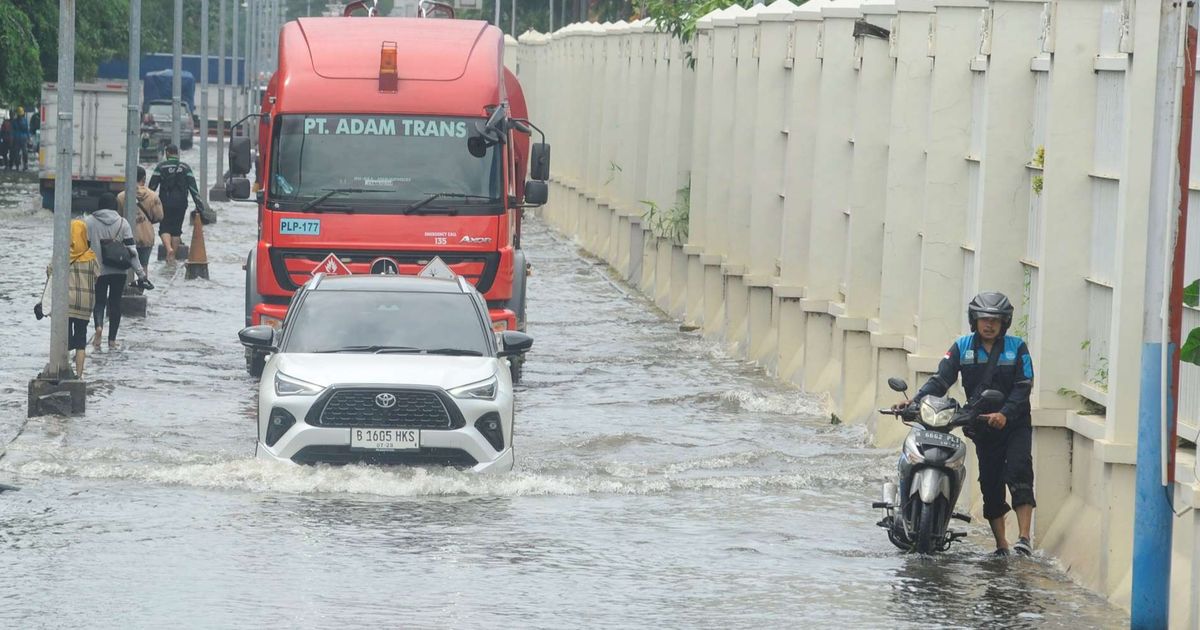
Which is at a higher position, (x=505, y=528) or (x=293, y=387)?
(x=293, y=387)

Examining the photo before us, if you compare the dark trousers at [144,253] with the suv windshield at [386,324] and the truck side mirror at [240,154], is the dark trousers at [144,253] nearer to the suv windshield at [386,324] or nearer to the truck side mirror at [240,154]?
the truck side mirror at [240,154]

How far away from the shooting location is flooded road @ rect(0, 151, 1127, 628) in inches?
405

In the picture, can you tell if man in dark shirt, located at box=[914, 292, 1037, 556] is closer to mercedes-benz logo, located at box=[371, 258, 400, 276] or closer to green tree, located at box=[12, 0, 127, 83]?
mercedes-benz logo, located at box=[371, 258, 400, 276]

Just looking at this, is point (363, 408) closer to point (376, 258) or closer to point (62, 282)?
point (62, 282)

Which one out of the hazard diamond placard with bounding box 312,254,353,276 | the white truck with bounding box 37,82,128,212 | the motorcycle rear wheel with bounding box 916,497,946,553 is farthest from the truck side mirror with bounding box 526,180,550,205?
the white truck with bounding box 37,82,128,212

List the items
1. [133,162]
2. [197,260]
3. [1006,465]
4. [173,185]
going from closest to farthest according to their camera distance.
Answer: [1006,465]
[133,162]
[197,260]
[173,185]

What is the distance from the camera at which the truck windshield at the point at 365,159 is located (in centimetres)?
1903

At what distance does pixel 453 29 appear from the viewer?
20.2 meters

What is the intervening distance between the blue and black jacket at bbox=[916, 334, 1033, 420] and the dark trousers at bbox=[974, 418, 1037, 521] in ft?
0.42

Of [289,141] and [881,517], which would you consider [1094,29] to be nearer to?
[881,517]

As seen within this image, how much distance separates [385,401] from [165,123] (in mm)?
75879

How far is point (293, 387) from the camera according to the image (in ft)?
44.8

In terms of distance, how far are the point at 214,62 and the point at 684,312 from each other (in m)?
103

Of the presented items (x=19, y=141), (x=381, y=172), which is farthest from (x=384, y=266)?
(x=19, y=141)
